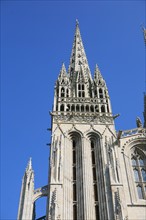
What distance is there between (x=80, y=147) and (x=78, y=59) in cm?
1582

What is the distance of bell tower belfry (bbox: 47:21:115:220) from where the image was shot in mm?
22328

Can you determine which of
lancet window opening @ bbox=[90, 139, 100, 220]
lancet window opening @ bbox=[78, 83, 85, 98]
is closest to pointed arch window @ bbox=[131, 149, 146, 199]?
lancet window opening @ bbox=[90, 139, 100, 220]

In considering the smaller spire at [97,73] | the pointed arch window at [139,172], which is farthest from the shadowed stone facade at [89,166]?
the smaller spire at [97,73]

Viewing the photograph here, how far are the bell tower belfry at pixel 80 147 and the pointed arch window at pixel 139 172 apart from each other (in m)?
2.33

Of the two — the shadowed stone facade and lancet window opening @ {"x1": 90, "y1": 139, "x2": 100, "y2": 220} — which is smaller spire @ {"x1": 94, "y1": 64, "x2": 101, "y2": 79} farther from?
lancet window opening @ {"x1": 90, "y1": 139, "x2": 100, "y2": 220}

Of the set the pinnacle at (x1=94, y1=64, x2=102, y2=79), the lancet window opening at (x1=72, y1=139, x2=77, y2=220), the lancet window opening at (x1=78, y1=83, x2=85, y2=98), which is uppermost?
the pinnacle at (x1=94, y1=64, x2=102, y2=79)

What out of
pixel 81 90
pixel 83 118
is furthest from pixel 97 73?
pixel 83 118

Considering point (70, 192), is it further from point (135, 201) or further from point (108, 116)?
point (108, 116)

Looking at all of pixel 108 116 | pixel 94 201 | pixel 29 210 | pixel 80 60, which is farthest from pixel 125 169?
pixel 80 60

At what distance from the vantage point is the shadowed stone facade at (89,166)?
72.4 ft

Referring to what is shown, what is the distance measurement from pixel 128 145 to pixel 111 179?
448 cm

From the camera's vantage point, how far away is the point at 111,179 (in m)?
23.4

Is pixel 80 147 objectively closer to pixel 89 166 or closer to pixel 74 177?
pixel 89 166

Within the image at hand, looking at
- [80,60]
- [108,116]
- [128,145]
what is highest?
[80,60]
